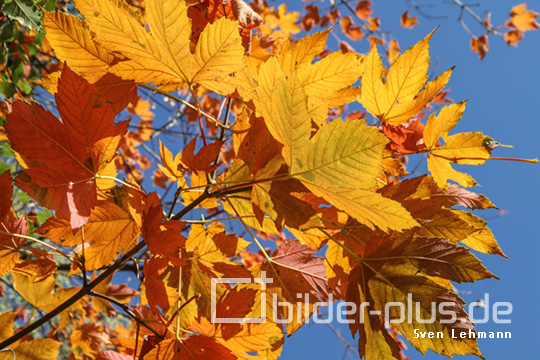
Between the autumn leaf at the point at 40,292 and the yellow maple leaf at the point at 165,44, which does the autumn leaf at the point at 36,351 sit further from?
the yellow maple leaf at the point at 165,44

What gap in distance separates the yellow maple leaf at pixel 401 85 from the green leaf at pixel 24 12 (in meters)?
0.83

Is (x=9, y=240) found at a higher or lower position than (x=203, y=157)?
lower

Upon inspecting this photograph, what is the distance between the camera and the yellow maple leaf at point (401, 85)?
54 centimetres

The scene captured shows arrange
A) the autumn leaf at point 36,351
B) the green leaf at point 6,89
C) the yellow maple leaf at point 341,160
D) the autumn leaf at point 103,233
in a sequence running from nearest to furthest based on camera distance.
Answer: the yellow maple leaf at point 341,160 < the autumn leaf at point 103,233 < the autumn leaf at point 36,351 < the green leaf at point 6,89

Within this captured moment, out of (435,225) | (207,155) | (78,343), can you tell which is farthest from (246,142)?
(78,343)

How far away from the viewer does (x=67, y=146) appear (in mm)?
475

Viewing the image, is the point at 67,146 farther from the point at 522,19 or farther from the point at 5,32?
the point at 522,19

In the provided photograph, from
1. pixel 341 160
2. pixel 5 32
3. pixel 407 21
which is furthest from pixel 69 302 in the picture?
pixel 407 21

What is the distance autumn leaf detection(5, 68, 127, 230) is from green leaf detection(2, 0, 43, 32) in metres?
0.59

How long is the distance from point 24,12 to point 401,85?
0.90 metres

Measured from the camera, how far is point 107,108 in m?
0.47

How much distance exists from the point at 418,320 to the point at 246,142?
34 centimetres
